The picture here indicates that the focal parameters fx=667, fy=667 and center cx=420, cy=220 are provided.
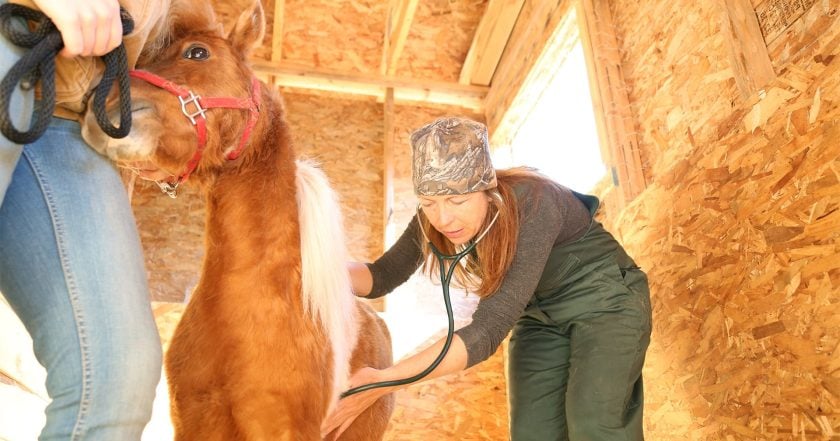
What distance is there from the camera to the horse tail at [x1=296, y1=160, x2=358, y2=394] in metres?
1.57

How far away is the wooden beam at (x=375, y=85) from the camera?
5.25 meters

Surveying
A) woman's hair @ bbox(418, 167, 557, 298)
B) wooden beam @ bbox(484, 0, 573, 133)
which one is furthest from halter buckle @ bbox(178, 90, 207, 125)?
wooden beam @ bbox(484, 0, 573, 133)

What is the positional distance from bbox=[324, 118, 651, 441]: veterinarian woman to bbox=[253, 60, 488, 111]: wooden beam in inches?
137

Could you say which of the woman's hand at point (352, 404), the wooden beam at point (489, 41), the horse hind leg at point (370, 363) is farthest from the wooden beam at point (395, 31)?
the woman's hand at point (352, 404)

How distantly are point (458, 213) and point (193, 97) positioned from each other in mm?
733

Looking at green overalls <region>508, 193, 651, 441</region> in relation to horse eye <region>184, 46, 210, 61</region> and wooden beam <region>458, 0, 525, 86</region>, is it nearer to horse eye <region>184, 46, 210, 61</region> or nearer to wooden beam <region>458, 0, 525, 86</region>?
horse eye <region>184, 46, 210, 61</region>

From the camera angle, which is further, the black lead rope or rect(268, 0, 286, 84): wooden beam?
rect(268, 0, 286, 84): wooden beam

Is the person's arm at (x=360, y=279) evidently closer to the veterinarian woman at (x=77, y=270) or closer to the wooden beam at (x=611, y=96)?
the veterinarian woman at (x=77, y=270)

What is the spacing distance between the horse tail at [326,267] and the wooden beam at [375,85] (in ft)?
12.0

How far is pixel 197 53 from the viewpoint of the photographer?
160cm

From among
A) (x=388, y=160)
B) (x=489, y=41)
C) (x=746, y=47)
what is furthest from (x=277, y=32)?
(x=746, y=47)

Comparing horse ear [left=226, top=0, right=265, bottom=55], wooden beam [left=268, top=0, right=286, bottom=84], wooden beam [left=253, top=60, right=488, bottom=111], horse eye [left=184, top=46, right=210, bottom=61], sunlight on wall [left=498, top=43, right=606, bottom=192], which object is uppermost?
wooden beam [left=268, top=0, right=286, bottom=84]

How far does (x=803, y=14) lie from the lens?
6.98 feet

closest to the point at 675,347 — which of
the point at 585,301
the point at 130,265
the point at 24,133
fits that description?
the point at 585,301
